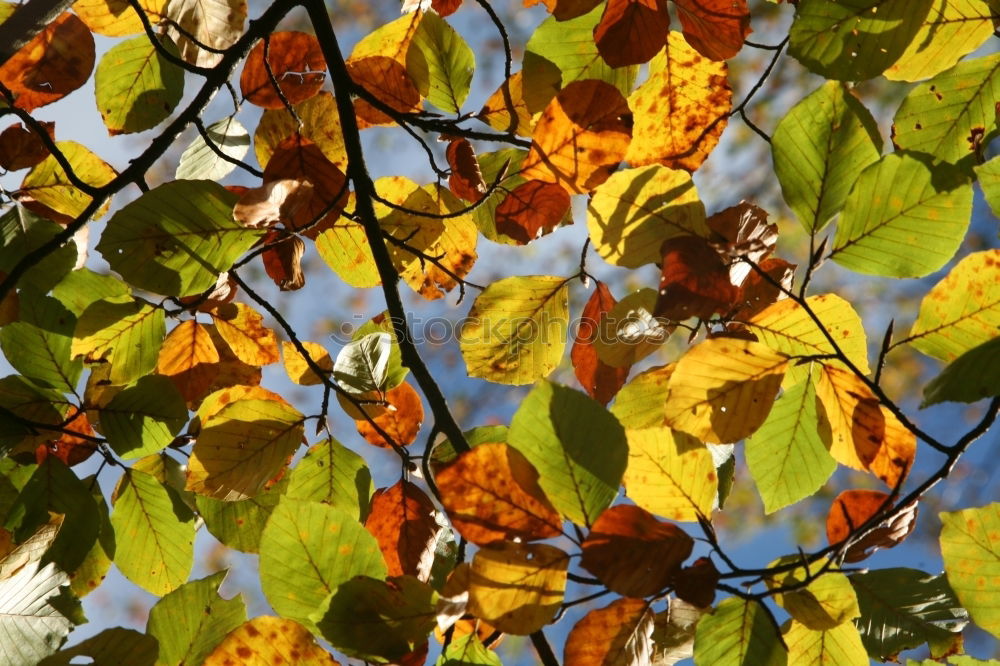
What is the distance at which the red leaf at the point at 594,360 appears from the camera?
2.57ft

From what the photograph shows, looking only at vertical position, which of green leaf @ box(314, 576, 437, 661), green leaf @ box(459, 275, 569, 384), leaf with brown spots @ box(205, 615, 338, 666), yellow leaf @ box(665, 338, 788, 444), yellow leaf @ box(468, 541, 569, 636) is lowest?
leaf with brown spots @ box(205, 615, 338, 666)

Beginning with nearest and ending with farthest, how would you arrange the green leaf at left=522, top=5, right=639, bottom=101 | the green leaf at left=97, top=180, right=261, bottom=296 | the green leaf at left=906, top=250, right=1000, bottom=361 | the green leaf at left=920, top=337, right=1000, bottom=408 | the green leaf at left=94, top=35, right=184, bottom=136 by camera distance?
the green leaf at left=920, top=337, right=1000, bottom=408 < the green leaf at left=906, top=250, right=1000, bottom=361 < the green leaf at left=97, top=180, right=261, bottom=296 < the green leaf at left=522, top=5, right=639, bottom=101 < the green leaf at left=94, top=35, right=184, bottom=136

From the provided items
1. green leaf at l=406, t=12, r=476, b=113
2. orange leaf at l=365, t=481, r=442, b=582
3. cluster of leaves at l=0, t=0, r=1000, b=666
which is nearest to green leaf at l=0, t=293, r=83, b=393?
cluster of leaves at l=0, t=0, r=1000, b=666

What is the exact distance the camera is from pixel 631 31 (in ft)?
2.13

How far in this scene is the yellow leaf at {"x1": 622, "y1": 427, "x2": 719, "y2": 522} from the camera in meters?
0.52

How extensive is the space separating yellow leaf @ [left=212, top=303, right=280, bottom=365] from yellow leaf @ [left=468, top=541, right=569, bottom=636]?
55 cm

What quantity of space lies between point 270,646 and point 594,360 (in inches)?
16.6

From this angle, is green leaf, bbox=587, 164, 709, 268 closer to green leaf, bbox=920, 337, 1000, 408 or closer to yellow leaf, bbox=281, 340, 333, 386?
green leaf, bbox=920, 337, 1000, 408

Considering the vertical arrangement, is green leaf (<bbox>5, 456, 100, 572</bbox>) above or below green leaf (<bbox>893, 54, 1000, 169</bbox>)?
below

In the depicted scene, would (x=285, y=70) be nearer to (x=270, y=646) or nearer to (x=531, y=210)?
(x=531, y=210)

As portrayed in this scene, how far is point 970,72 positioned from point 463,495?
20.8 inches

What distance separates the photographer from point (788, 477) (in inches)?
25.1

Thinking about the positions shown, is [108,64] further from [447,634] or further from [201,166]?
[447,634]

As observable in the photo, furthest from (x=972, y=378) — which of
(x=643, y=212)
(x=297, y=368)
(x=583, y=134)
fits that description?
(x=297, y=368)
